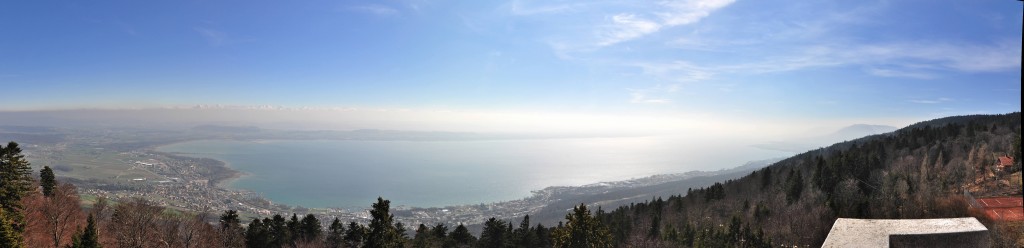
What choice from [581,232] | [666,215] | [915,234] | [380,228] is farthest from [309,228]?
[666,215]

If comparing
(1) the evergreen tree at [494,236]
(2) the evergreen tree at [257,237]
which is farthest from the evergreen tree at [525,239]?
(2) the evergreen tree at [257,237]

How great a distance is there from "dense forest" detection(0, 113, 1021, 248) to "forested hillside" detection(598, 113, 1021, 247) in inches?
6.0

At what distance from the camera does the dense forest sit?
22.3 m

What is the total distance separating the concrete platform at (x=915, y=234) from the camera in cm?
1373

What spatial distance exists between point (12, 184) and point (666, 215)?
201ft

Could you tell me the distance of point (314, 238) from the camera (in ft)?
111

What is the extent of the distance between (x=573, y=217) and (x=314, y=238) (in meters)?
19.6

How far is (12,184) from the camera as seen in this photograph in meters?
19.0

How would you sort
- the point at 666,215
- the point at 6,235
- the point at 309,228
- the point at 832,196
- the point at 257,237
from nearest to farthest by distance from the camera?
the point at 6,235 < the point at 257,237 < the point at 309,228 < the point at 832,196 < the point at 666,215

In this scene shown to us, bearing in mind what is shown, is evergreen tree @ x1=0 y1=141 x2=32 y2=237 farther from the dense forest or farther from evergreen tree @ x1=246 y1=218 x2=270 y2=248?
evergreen tree @ x1=246 y1=218 x2=270 y2=248

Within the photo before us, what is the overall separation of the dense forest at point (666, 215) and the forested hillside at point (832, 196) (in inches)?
6.0

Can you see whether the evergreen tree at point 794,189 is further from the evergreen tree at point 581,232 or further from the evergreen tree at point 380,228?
the evergreen tree at point 380,228

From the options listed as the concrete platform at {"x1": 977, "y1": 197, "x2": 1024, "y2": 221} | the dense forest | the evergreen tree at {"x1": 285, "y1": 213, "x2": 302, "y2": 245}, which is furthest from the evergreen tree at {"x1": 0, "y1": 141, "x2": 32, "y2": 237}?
the concrete platform at {"x1": 977, "y1": 197, "x2": 1024, "y2": 221}

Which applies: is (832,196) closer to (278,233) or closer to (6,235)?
(278,233)
